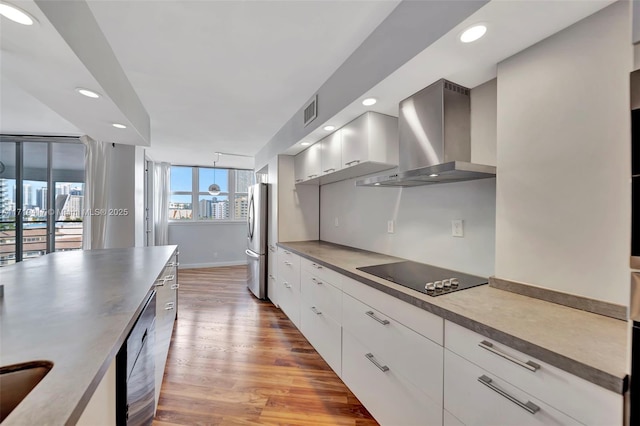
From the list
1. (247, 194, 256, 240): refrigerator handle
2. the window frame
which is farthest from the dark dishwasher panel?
the window frame

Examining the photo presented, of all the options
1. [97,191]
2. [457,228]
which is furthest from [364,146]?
[97,191]

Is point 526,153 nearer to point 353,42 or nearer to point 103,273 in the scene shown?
point 353,42

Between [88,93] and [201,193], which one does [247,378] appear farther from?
[201,193]

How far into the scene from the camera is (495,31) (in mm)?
1144

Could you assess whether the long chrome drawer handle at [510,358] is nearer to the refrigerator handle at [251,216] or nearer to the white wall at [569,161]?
the white wall at [569,161]

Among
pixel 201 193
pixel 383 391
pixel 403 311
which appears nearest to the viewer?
pixel 403 311

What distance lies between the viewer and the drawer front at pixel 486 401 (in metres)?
0.79

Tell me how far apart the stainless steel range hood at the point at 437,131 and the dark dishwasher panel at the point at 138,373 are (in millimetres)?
1567

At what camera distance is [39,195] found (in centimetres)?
401

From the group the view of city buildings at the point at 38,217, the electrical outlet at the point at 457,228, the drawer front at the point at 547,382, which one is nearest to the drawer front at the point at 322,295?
the electrical outlet at the point at 457,228

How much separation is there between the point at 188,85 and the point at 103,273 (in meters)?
1.70

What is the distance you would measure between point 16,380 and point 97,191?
3628 millimetres

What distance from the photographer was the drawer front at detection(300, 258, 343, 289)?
6.36ft

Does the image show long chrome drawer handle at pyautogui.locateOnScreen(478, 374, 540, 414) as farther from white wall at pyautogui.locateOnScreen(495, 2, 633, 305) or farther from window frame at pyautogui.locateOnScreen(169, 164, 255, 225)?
window frame at pyautogui.locateOnScreen(169, 164, 255, 225)
